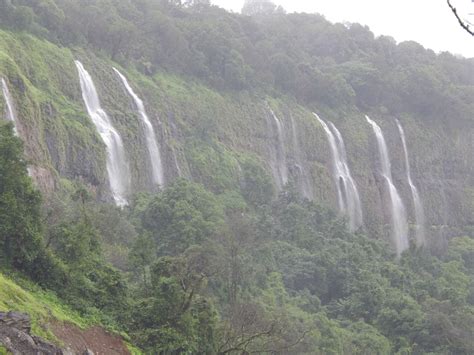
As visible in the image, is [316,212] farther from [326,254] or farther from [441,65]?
[441,65]

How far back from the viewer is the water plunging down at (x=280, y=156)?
147 ft

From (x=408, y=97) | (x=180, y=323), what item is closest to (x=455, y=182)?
(x=408, y=97)

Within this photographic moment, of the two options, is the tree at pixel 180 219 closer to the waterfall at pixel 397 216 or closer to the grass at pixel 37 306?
the grass at pixel 37 306

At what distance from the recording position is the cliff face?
2898 cm

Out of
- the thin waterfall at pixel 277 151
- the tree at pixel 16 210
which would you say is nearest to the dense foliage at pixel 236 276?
the tree at pixel 16 210

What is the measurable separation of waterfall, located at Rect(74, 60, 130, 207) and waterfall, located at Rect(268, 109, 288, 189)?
14370 mm

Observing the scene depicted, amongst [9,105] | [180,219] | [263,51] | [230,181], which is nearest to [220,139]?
[230,181]

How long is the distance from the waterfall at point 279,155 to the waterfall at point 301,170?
3.39 feet

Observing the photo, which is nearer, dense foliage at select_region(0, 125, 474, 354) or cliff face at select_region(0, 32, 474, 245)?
dense foliage at select_region(0, 125, 474, 354)

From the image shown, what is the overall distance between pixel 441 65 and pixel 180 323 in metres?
59.6

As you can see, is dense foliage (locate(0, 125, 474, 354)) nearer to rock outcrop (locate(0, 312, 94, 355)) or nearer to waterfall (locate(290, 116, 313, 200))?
rock outcrop (locate(0, 312, 94, 355))

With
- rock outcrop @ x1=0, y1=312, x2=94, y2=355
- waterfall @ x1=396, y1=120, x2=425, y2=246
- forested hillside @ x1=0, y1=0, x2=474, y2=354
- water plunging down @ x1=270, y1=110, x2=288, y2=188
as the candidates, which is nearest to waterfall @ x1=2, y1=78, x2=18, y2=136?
forested hillside @ x1=0, y1=0, x2=474, y2=354

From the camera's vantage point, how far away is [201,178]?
3831 centimetres

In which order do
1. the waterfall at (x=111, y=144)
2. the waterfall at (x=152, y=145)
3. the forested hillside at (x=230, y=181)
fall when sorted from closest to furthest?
1. the forested hillside at (x=230, y=181)
2. the waterfall at (x=111, y=144)
3. the waterfall at (x=152, y=145)
